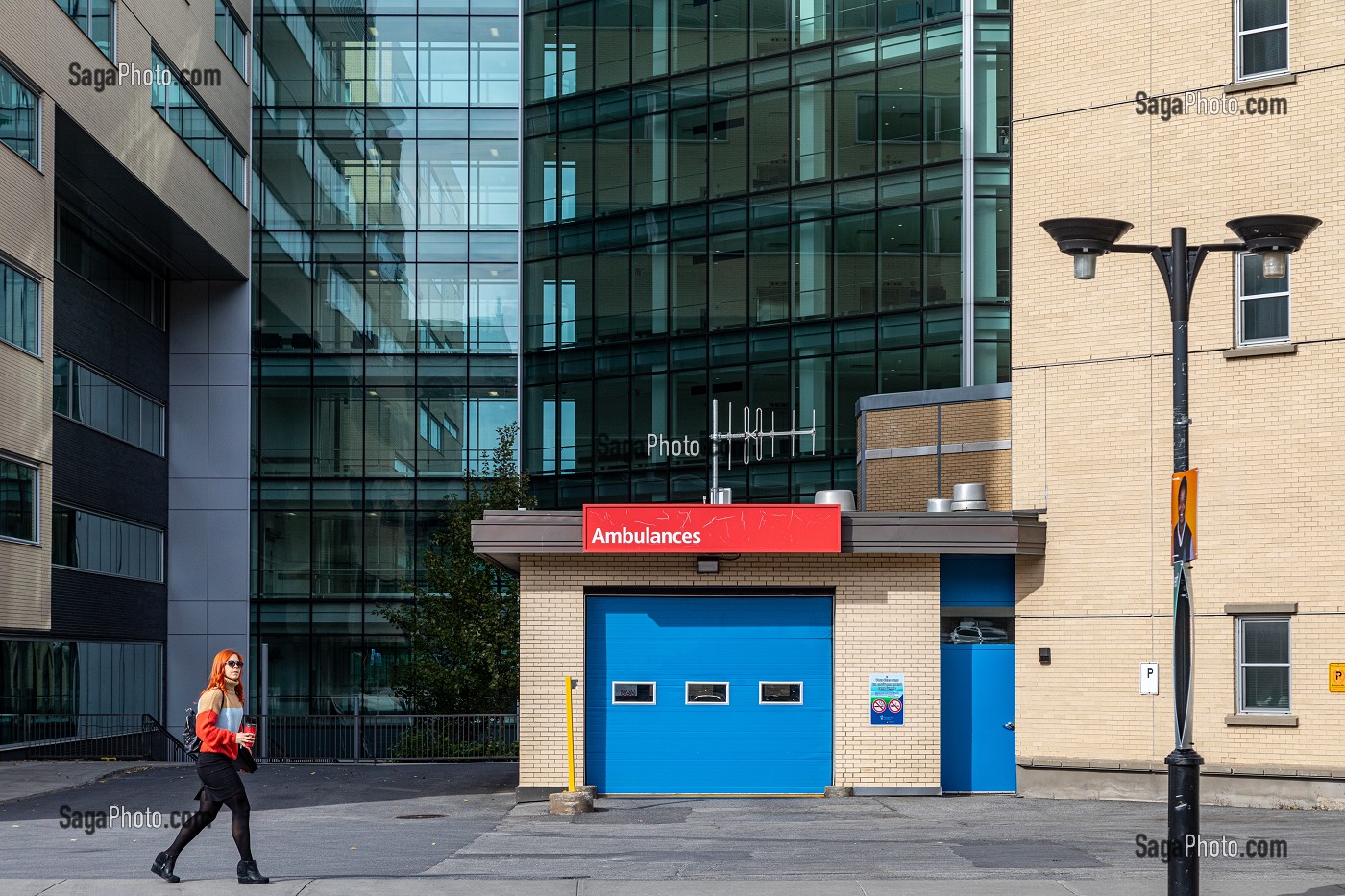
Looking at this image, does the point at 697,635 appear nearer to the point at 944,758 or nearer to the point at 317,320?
the point at 944,758

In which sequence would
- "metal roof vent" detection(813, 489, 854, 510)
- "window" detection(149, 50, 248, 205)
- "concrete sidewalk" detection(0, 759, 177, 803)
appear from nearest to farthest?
1. "metal roof vent" detection(813, 489, 854, 510)
2. "concrete sidewalk" detection(0, 759, 177, 803)
3. "window" detection(149, 50, 248, 205)

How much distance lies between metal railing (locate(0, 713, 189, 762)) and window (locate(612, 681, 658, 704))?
726 inches

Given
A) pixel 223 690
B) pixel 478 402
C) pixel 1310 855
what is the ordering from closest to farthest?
pixel 223 690
pixel 1310 855
pixel 478 402

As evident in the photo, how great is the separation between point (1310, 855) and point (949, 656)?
6822 millimetres

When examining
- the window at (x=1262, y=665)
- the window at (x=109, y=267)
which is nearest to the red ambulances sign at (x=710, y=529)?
the window at (x=1262, y=665)

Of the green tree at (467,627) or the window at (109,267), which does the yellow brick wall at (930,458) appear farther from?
the window at (109,267)

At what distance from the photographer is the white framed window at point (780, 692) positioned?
21266 millimetres

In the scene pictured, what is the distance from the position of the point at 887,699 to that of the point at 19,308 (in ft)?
62.5

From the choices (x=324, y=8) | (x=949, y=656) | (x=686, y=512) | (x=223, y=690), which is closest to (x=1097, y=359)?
(x=949, y=656)

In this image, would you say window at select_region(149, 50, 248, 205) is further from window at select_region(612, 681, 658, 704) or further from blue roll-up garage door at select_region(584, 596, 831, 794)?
window at select_region(612, 681, 658, 704)

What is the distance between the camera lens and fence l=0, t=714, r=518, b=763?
34.4 m

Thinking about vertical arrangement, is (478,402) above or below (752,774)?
above

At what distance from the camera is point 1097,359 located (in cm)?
2098

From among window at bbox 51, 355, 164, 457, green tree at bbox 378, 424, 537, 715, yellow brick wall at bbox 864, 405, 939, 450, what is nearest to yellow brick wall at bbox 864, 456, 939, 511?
yellow brick wall at bbox 864, 405, 939, 450
